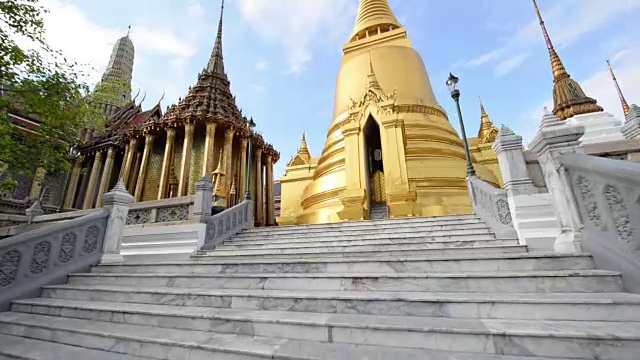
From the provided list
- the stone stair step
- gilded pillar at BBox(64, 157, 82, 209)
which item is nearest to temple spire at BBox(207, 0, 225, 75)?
gilded pillar at BBox(64, 157, 82, 209)

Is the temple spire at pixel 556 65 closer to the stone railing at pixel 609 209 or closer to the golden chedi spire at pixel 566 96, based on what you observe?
the golden chedi spire at pixel 566 96

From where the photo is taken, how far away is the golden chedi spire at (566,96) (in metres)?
14.1

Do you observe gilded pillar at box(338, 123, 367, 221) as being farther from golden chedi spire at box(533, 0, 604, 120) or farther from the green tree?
golden chedi spire at box(533, 0, 604, 120)

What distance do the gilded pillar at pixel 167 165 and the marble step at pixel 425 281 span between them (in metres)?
10.6

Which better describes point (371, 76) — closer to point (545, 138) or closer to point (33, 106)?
point (545, 138)

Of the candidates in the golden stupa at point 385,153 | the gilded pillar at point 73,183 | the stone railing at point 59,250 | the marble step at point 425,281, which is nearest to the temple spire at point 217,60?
the golden stupa at point 385,153

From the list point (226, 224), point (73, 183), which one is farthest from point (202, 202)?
point (73, 183)

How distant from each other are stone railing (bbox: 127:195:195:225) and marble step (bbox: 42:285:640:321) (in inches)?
136

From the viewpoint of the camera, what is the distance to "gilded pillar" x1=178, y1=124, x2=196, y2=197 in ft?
42.3

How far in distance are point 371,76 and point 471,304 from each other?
10.7 metres

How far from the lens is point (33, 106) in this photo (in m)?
6.68

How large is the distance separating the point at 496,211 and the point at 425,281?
265cm

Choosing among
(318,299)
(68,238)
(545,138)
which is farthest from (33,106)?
(545,138)

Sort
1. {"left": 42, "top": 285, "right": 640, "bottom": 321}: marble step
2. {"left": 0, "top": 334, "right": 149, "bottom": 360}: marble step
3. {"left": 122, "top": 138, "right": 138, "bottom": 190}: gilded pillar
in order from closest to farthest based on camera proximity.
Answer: {"left": 42, "top": 285, "right": 640, "bottom": 321}: marble step
{"left": 0, "top": 334, "right": 149, "bottom": 360}: marble step
{"left": 122, "top": 138, "right": 138, "bottom": 190}: gilded pillar
